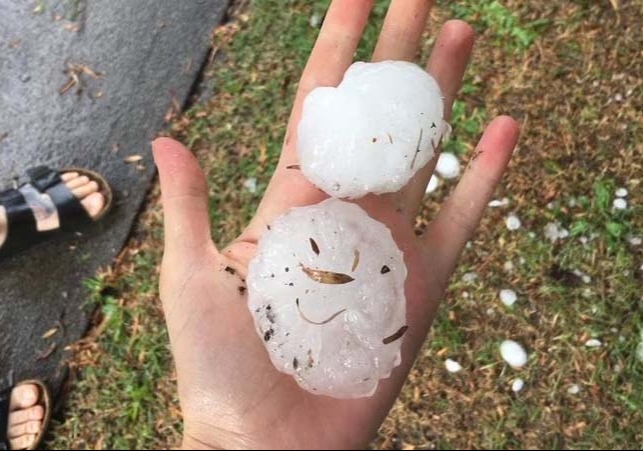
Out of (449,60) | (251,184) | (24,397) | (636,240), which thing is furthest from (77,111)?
(636,240)

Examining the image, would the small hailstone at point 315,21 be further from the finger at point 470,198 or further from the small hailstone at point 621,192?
the small hailstone at point 621,192

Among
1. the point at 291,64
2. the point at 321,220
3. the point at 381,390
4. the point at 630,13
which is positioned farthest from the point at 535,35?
the point at 381,390

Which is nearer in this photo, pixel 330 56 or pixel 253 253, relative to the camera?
pixel 253 253

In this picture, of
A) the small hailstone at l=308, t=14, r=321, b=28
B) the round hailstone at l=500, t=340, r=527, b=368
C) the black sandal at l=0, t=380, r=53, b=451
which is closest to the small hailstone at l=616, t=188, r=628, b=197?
the round hailstone at l=500, t=340, r=527, b=368

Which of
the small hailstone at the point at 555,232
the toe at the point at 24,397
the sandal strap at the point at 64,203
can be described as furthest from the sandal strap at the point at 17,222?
the small hailstone at the point at 555,232

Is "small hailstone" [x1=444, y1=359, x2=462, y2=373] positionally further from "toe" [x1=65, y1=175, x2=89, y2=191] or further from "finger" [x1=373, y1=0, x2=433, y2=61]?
"toe" [x1=65, y1=175, x2=89, y2=191]

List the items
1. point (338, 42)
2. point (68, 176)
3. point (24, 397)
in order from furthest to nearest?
point (68, 176), point (24, 397), point (338, 42)

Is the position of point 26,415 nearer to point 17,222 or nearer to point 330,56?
point 17,222

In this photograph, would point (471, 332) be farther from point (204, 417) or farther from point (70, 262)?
point (70, 262)
